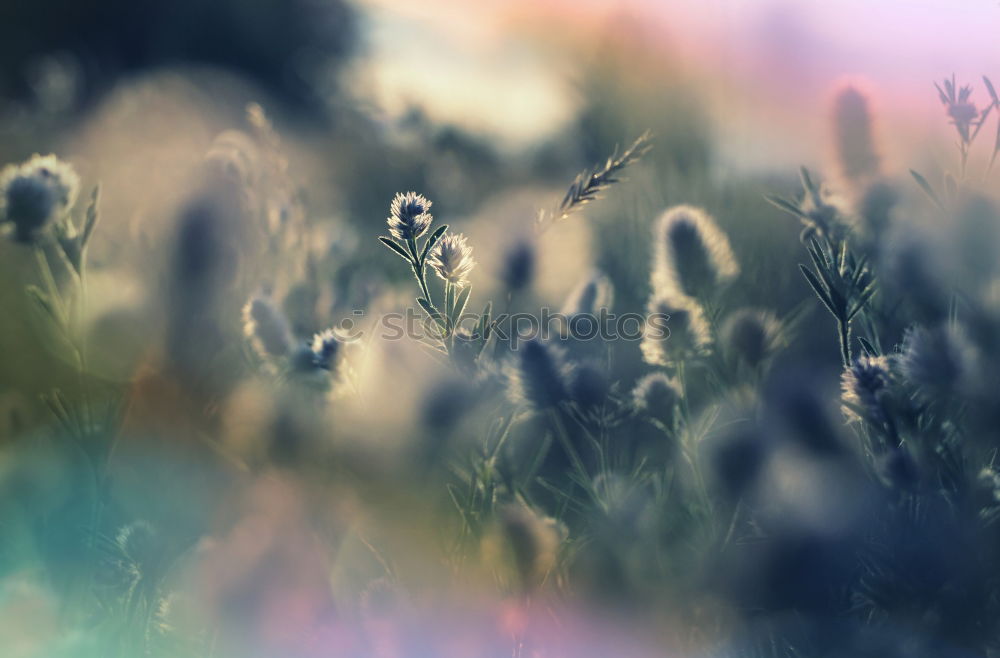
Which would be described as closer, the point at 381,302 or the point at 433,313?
the point at 433,313

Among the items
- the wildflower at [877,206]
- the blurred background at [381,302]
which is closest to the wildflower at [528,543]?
the blurred background at [381,302]

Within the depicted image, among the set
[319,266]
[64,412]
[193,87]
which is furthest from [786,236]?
[193,87]

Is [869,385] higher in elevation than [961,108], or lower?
lower

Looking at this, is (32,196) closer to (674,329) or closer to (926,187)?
(674,329)

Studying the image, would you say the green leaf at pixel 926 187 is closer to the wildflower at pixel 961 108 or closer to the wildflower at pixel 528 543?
the wildflower at pixel 961 108

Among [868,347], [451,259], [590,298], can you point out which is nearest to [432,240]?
[451,259]

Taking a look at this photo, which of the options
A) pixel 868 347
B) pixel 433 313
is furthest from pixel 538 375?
pixel 868 347

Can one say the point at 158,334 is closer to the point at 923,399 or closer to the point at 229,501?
the point at 229,501
